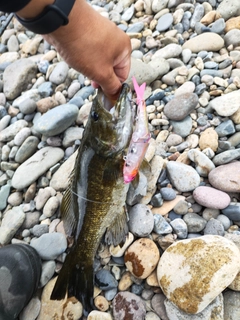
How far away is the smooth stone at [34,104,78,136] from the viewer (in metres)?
3.22

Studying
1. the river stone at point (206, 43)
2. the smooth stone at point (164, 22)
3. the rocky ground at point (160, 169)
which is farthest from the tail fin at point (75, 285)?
the smooth stone at point (164, 22)

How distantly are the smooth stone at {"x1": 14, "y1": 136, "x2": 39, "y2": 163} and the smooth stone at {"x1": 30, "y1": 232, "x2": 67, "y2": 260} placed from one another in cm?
101

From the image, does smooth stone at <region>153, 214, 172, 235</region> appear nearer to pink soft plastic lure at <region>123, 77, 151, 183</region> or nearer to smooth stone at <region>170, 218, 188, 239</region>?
smooth stone at <region>170, 218, 188, 239</region>

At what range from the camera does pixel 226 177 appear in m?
2.62

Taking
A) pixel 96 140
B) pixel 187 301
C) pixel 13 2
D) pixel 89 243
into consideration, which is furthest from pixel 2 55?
pixel 187 301

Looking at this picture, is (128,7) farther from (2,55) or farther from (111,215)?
(111,215)

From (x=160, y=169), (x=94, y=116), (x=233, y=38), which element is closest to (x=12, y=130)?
(x=94, y=116)

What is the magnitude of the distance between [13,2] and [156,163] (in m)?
1.83

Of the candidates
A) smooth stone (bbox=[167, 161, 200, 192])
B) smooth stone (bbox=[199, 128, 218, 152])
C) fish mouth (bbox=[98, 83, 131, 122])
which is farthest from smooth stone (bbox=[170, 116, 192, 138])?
fish mouth (bbox=[98, 83, 131, 122])

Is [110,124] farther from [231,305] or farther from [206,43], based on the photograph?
[206,43]

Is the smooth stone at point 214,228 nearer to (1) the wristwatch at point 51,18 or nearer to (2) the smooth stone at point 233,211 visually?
(2) the smooth stone at point 233,211

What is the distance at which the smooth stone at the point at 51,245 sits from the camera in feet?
8.80

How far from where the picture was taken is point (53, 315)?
2520mm

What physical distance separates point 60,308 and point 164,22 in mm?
3336
